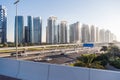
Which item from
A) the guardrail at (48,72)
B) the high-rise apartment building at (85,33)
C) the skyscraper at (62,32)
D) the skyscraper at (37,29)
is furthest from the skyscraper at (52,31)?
the guardrail at (48,72)

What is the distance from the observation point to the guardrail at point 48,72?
8.77 metres

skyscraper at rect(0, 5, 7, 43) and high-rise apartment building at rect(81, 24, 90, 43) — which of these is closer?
skyscraper at rect(0, 5, 7, 43)

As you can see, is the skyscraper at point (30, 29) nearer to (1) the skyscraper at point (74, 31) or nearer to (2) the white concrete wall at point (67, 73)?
(1) the skyscraper at point (74, 31)

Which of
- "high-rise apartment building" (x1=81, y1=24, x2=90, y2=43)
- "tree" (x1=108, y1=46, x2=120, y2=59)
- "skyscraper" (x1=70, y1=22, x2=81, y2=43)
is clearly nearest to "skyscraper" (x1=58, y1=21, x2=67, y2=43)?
"skyscraper" (x1=70, y1=22, x2=81, y2=43)

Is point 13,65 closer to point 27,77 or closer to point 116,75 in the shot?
point 27,77

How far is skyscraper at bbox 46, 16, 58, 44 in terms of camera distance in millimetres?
116562

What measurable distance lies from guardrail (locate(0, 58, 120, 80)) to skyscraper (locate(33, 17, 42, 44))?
96.6 metres

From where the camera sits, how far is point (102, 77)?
8672mm

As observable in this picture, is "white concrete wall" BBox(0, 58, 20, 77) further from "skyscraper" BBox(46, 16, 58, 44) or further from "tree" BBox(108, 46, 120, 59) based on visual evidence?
"skyscraper" BBox(46, 16, 58, 44)

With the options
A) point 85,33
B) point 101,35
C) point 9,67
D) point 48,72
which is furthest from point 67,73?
point 101,35

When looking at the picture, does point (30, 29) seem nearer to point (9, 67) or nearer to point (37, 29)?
point (37, 29)

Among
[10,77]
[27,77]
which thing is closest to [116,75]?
[27,77]

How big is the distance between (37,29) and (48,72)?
10341 centimetres

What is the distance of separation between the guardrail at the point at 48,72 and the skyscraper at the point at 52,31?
103 m
